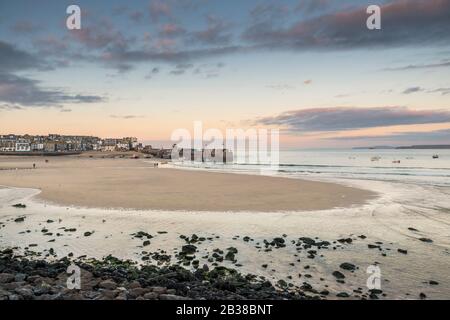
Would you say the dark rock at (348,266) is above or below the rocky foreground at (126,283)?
below

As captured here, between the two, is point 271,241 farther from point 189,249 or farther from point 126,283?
point 126,283

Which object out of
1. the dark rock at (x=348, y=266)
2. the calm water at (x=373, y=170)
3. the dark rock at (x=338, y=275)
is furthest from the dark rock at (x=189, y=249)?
the calm water at (x=373, y=170)

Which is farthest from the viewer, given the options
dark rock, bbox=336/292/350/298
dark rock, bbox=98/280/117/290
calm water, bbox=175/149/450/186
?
calm water, bbox=175/149/450/186

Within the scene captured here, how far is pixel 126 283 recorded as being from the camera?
9.18m

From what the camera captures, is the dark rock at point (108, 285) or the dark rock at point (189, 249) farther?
the dark rock at point (189, 249)

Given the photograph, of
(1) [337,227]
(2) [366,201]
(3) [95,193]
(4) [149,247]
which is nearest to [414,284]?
(1) [337,227]

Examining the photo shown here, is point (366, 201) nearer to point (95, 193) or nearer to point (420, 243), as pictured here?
point (420, 243)

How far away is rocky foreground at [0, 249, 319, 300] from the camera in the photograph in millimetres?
8008

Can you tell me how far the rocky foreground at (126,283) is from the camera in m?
8.01

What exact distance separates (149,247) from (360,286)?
773 cm

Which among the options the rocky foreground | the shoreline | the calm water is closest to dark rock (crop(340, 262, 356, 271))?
the shoreline

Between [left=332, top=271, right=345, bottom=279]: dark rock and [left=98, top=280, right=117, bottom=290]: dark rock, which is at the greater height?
[left=98, top=280, right=117, bottom=290]: dark rock

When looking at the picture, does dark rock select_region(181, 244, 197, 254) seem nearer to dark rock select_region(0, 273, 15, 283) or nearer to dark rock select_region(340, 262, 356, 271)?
dark rock select_region(340, 262, 356, 271)

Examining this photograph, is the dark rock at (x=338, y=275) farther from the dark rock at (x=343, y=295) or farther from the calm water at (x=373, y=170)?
the calm water at (x=373, y=170)
